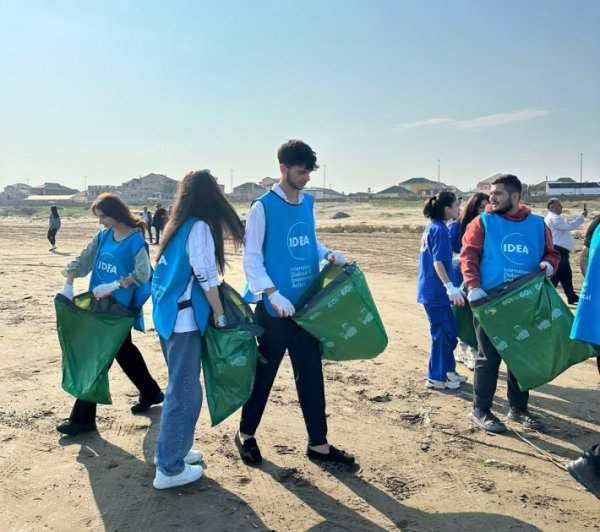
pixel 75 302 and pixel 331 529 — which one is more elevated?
pixel 75 302

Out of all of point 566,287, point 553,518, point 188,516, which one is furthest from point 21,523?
point 566,287

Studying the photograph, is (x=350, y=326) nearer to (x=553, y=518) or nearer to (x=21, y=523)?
(x=553, y=518)

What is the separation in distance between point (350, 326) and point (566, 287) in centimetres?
735

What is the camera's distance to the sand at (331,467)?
3.25 meters

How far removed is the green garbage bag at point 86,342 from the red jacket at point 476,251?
2682 millimetres

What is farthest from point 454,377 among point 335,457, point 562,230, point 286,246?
point 562,230

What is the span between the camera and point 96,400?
423cm

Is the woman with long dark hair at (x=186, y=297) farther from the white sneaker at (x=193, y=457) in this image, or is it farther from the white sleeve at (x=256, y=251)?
the white sneaker at (x=193, y=457)

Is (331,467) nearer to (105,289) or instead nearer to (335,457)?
(335,457)

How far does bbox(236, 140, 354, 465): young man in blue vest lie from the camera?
372 centimetres

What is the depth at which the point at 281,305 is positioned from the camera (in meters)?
3.54

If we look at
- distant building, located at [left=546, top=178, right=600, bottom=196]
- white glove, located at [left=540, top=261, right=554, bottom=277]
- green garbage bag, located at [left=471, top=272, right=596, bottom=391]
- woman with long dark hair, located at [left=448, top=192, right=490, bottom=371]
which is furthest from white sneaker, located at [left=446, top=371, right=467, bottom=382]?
distant building, located at [left=546, top=178, right=600, bottom=196]

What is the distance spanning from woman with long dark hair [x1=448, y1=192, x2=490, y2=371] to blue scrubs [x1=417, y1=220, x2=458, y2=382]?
0.29m

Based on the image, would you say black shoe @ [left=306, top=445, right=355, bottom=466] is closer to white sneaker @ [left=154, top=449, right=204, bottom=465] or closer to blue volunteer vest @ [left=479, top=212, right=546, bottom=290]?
white sneaker @ [left=154, top=449, right=204, bottom=465]
